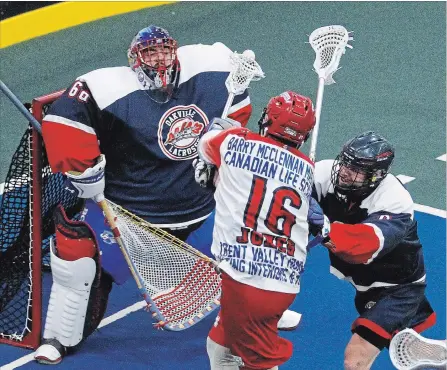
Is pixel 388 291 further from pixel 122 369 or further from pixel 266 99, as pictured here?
pixel 266 99

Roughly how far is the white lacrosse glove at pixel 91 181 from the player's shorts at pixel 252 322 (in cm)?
95

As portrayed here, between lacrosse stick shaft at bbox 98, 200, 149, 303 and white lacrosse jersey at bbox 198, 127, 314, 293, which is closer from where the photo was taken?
white lacrosse jersey at bbox 198, 127, 314, 293

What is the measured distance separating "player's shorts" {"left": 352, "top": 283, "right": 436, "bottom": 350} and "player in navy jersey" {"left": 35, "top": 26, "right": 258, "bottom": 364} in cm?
108

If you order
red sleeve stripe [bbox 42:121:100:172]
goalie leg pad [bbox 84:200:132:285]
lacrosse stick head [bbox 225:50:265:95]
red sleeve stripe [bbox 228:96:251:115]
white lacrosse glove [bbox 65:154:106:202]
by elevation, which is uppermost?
lacrosse stick head [bbox 225:50:265:95]

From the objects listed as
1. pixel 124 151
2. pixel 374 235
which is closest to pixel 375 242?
pixel 374 235

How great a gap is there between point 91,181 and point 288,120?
1.15 metres

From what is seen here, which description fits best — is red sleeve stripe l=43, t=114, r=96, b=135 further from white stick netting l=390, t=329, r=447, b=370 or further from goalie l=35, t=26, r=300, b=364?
white stick netting l=390, t=329, r=447, b=370

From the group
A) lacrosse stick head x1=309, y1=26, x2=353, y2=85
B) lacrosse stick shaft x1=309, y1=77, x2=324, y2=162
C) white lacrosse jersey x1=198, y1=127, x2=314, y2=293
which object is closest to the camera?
white lacrosse jersey x1=198, y1=127, x2=314, y2=293

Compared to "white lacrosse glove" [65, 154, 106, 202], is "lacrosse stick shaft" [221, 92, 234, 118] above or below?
above

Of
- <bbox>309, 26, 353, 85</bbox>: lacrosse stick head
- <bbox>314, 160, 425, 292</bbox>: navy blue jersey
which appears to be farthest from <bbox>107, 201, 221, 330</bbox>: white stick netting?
<bbox>309, 26, 353, 85</bbox>: lacrosse stick head

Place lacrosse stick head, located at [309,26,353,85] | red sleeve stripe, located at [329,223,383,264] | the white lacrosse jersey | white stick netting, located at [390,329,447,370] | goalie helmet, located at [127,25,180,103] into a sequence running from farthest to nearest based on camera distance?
lacrosse stick head, located at [309,26,353,85]
goalie helmet, located at [127,25,180,103]
white stick netting, located at [390,329,447,370]
red sleeve stripe, located at [329,223,383,264]
the white lacrosse jersey

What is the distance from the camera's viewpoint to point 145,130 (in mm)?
5340

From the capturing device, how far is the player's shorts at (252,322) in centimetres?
443

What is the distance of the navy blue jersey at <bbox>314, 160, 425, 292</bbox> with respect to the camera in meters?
4.51
